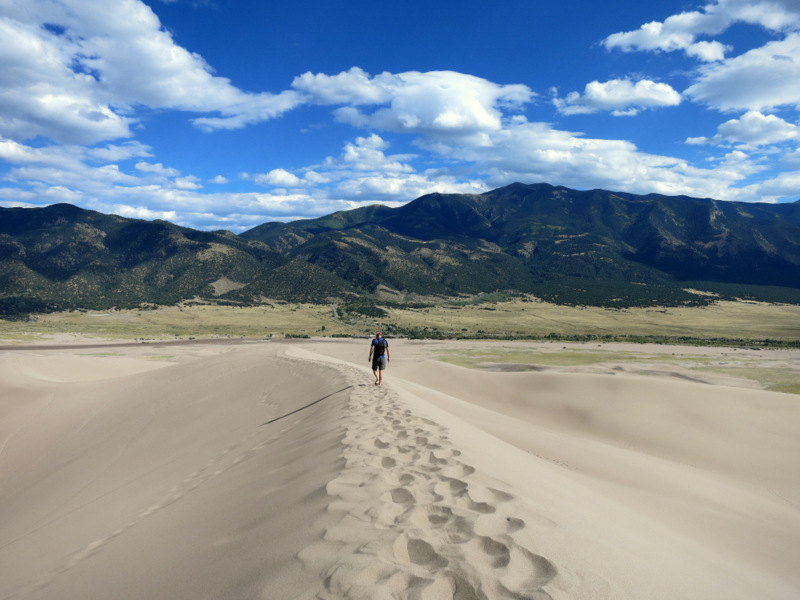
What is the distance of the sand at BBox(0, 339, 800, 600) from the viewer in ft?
11.0

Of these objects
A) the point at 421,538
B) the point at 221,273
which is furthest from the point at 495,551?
the point at 221,273

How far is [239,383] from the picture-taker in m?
19.0

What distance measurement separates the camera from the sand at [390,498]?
3.35m

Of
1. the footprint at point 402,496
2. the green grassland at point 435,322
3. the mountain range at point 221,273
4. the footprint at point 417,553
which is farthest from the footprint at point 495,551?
the mountain range at point 221,273

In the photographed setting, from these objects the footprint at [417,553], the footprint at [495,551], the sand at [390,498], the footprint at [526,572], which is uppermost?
the footprint at [526,572]

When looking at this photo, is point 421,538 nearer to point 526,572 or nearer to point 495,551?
point 495,551

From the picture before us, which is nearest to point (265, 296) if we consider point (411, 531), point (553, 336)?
point (553, 336)

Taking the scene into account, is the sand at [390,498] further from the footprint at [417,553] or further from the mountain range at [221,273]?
the mountain range at [221,273]

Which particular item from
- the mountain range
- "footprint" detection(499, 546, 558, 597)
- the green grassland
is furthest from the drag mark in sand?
the mountain range

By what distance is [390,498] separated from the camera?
4512mm

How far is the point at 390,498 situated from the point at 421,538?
3.23 feet

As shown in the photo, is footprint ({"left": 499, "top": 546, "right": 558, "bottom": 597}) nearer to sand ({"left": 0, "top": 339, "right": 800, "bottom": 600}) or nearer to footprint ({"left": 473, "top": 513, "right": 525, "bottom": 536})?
sand ({"left": 0, "top": 339, "right": 800, "bottom": 600})

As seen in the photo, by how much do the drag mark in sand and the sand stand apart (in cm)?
2

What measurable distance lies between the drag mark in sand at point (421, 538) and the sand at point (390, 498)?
0.07 feet
